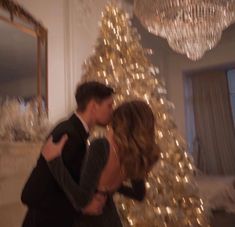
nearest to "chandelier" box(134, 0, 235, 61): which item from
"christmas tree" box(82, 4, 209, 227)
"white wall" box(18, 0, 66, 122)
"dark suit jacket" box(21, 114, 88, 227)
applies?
"christmas tree" box(82, 4, 209, 227)

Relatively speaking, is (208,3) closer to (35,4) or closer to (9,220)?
(35,4)

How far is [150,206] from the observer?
255 cm

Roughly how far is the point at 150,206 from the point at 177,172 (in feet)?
1.14

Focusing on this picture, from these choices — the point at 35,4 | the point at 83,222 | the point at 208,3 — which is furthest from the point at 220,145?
the point at 83,222

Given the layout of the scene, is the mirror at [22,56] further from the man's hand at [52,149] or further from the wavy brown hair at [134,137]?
the wavy brown hair at [134,137]

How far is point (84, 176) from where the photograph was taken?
1.41 m

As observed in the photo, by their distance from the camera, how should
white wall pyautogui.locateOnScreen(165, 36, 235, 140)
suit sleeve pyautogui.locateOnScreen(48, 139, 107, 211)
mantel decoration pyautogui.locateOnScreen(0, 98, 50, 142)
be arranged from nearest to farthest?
suit sleeve pyautogui.locateOnScreen(48, 139, 107, 211) → mantel decoration pyautogui.locateOnScreen(0, 98, 50, 142) → white wall pyautogui.locateOnScreen(165, 36, 235, 140)

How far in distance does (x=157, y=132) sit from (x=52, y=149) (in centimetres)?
144

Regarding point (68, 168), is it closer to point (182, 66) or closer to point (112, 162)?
point (112, 162)

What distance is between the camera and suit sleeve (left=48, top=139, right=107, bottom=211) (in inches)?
54.6

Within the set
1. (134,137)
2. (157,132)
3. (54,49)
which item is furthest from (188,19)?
(134,137)

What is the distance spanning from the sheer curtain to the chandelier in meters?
3.35

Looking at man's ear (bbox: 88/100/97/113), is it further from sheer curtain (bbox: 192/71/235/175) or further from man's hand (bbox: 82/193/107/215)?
sheer curtain (bbox: 192/71/235/175)

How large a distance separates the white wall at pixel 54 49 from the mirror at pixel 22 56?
124 mm
